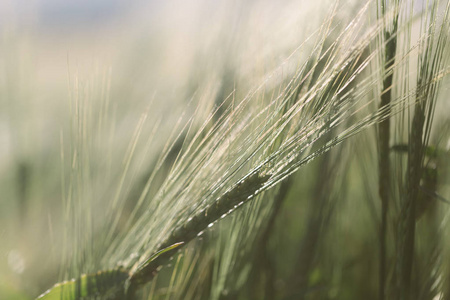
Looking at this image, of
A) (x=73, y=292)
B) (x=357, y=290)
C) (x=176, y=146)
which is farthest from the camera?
(x=357, y=290)

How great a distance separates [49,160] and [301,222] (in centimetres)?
37

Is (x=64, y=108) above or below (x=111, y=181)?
above

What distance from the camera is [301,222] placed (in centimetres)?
62

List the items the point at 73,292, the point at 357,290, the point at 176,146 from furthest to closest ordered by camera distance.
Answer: the point at 357,290 < the point at 176,146 < the point at 73,292

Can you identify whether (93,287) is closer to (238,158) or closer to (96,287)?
(96,287)

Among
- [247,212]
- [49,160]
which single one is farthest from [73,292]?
[49,160]

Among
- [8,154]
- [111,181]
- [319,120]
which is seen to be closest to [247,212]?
[319,120]

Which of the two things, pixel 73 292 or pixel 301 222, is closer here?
pixel 73 292

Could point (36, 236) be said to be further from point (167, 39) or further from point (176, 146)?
point (167, 39)

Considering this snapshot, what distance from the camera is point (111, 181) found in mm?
521

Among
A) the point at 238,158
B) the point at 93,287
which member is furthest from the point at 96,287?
the point at 238,158

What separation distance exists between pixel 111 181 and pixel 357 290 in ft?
1.22

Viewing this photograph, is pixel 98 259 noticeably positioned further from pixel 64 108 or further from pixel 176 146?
pixel 64 108

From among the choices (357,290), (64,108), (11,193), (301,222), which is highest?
(64,108)
